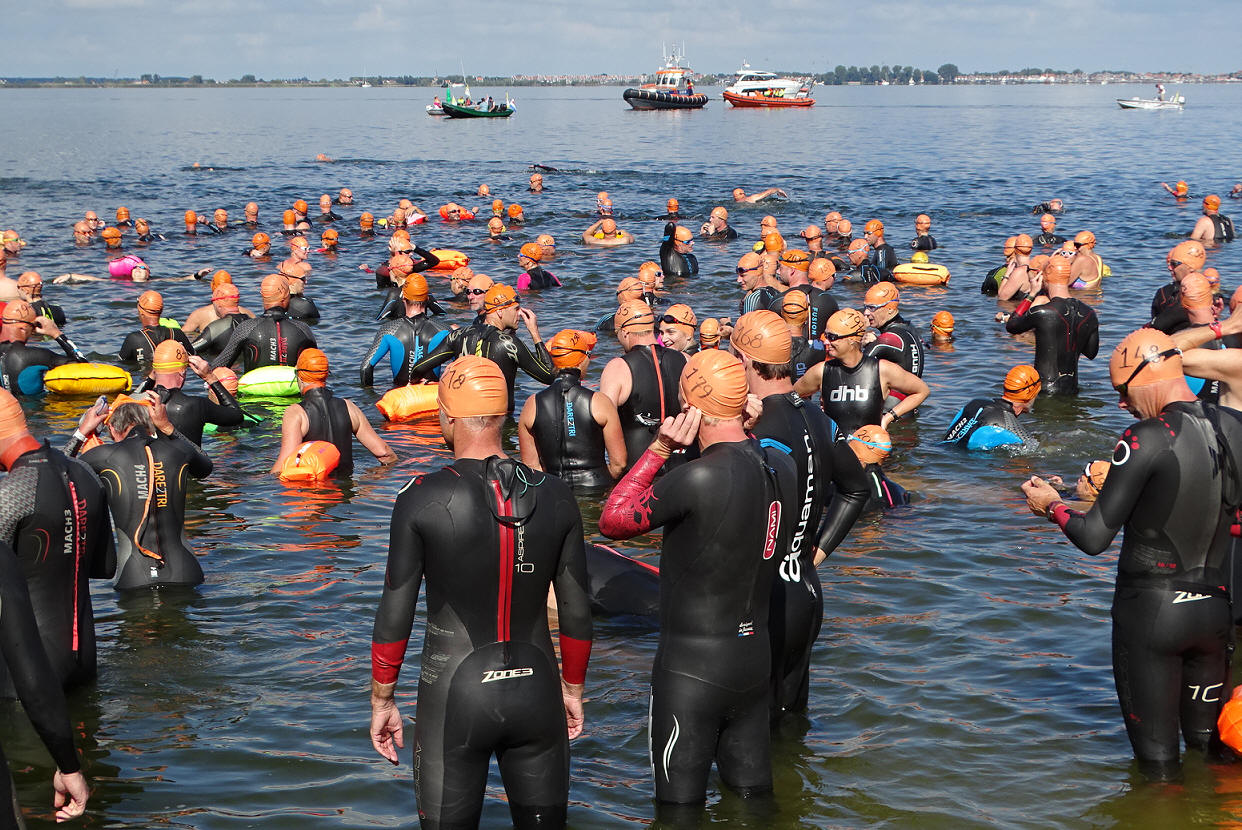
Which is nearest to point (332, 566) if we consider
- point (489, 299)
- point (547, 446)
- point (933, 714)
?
point (547, 446)

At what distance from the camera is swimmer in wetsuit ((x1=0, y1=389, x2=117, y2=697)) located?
231 inches

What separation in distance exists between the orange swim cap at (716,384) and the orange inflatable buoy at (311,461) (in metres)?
7.06

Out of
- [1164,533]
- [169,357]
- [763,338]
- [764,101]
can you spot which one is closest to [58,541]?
[763,338]

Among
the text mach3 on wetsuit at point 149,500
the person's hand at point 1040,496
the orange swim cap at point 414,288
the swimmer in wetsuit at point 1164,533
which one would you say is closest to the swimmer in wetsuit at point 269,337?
the orange swim cap at point 414,288

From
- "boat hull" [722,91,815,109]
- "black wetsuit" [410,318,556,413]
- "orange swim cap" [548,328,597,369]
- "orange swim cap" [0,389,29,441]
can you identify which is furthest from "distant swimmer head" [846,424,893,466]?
"boat hull" [722,91,815,109]

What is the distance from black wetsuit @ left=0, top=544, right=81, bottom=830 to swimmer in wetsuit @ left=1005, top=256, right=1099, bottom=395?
1214 centimetres

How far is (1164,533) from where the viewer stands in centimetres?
532

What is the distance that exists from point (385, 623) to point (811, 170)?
5280cm

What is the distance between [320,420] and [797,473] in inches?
268

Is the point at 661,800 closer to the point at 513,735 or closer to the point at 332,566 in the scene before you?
the point at 513,735

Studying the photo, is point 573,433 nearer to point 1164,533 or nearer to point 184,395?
point 184,395

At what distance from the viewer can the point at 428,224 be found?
34844 millimetres

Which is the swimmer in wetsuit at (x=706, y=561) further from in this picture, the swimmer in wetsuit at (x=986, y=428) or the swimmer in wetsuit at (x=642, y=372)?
the swimmer in wetsuit at (x=986, y=428)

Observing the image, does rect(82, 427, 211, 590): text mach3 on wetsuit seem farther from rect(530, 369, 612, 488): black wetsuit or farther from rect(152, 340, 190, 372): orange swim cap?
rect(530, 369, 612, 488): black wetsuit
